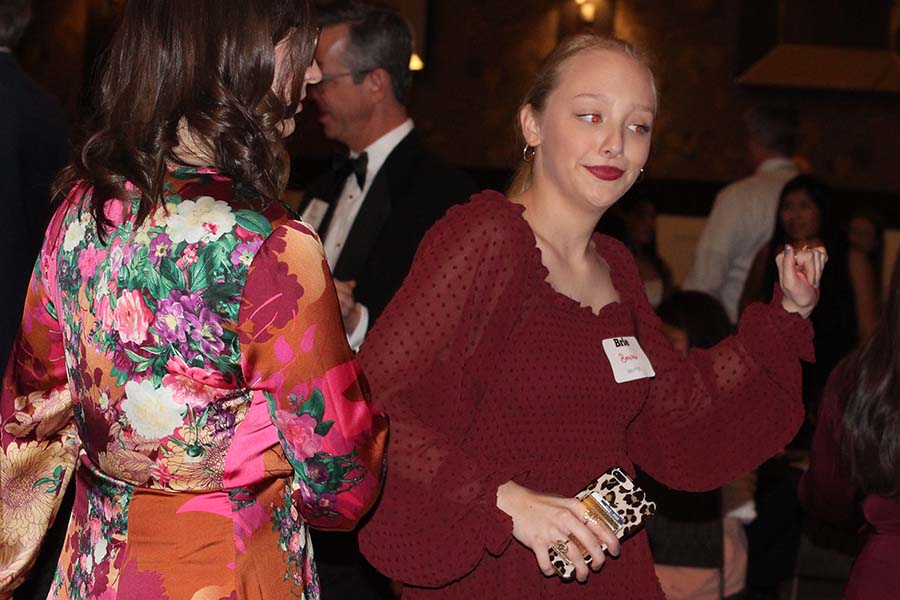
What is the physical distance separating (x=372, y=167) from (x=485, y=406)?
147cm

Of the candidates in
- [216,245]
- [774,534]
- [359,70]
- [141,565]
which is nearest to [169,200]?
[216,245]

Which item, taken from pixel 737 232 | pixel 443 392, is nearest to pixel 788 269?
pixel 443 392

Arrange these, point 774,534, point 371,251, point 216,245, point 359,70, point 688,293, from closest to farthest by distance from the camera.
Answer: point 216,245 → point 371,251 → point 359,70 → point 688,293 → point 774,534

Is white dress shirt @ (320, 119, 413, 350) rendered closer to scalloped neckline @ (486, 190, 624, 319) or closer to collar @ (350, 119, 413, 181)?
collar @ (350, 119, 413, 181)

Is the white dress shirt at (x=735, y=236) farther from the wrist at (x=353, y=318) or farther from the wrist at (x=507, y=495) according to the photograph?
the wrist at (x=507, y=495)

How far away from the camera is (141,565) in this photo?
146cm

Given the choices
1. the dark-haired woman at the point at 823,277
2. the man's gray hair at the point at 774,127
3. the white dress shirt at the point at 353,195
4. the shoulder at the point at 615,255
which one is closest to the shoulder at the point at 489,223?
the shoulder at the point at 615,255

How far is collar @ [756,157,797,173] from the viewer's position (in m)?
5.36

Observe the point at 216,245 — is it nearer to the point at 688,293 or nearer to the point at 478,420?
the point at 478,420

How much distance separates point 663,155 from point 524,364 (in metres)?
8.10

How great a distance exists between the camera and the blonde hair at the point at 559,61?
1.99 metres

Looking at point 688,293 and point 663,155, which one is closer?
point 688,293

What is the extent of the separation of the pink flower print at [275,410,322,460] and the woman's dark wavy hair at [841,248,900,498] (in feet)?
4.11

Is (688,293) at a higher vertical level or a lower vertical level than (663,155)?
higher
